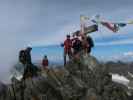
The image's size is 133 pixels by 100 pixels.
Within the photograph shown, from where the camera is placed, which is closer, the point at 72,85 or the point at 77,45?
the point at 72,85

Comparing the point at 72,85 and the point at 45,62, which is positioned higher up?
the point at 45,62

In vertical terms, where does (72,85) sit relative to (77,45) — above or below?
below

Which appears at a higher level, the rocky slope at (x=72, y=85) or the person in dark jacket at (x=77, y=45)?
the person in dark jacket at (x=77, y=45)

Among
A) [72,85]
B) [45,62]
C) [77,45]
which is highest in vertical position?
[77,45]

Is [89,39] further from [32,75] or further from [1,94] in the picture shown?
[1,94]

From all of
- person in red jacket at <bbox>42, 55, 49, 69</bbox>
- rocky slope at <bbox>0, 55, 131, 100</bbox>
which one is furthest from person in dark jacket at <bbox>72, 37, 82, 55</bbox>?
person in red jacket at <bbox>42, 55, 49, 69</bbox>

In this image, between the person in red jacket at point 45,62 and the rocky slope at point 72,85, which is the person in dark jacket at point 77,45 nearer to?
the rocky slope at point 72,85

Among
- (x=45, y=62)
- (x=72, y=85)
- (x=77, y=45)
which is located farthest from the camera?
(x=45, y=62)

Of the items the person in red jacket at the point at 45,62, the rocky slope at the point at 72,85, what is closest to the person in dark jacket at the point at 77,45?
the rocky slope at the point at 72,85

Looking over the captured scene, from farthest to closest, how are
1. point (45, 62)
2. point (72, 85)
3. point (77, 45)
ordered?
point (45, 62) < point (77, 45) < point (72, 85)

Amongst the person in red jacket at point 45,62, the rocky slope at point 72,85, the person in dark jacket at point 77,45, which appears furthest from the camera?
the person in red jacket at point 45,62

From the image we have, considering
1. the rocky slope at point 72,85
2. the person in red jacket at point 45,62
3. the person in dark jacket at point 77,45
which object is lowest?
the rocky slope at point 72,85
